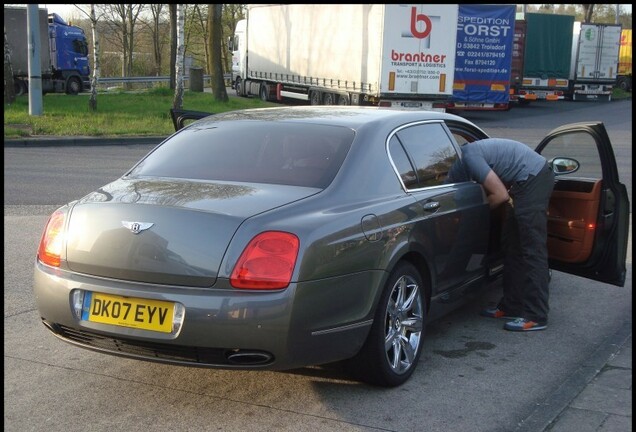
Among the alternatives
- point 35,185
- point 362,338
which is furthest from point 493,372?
point 35,185

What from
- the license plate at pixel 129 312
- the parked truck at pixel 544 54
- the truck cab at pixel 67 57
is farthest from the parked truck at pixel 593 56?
the license plate at pixel 129 312

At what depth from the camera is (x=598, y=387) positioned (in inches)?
184

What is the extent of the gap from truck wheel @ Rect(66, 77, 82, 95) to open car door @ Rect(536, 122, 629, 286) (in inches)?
1274

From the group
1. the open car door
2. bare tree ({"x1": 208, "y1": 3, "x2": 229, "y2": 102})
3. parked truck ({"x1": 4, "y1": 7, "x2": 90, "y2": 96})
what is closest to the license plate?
the open car door

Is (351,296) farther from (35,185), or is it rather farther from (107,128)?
(107,128)

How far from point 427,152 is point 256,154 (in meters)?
1.24

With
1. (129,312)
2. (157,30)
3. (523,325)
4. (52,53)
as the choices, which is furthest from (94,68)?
(157,30)

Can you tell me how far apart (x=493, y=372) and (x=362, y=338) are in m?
1.06

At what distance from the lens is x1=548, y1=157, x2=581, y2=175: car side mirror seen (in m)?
6.29

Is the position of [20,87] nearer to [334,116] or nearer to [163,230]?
[334,116]

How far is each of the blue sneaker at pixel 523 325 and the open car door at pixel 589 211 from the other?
22.5 inches

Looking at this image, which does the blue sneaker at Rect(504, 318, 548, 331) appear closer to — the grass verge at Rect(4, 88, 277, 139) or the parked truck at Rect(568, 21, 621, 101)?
the grass verge at Rect(4, 88, 277, 139)

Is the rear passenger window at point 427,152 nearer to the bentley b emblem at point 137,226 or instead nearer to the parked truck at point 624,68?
the bentley b emblem at point 137,226

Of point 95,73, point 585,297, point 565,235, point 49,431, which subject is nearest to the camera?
point 49,431
